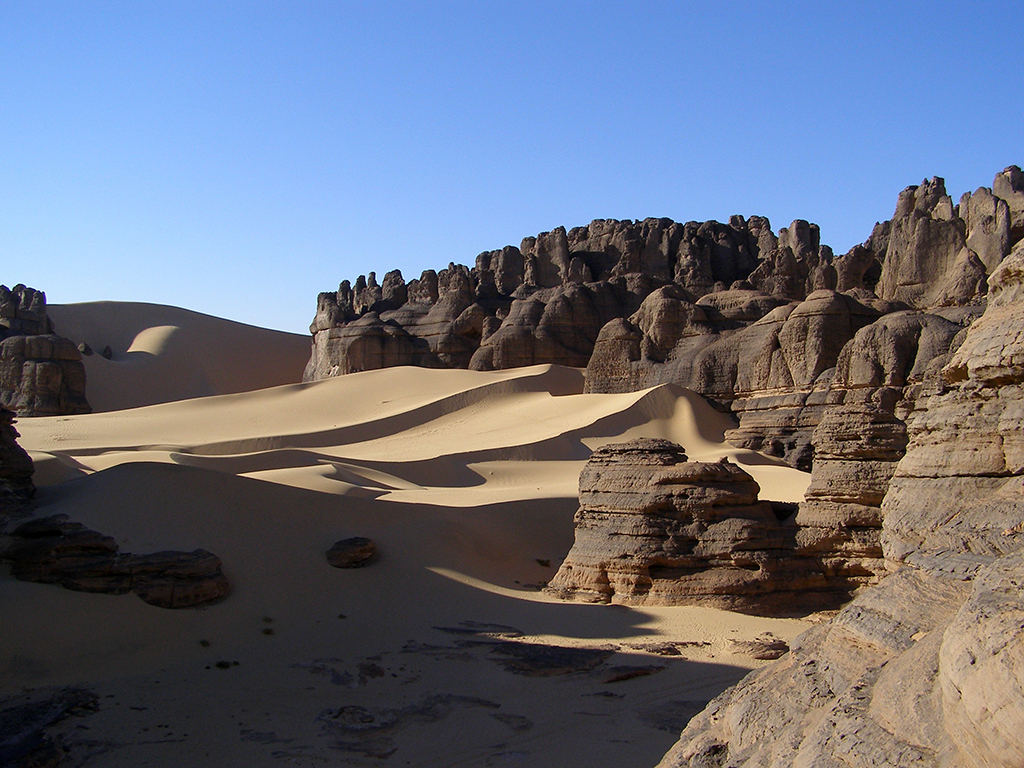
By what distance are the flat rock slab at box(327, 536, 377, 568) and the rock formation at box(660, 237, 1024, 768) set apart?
8227 millimetres

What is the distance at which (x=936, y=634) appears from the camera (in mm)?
3041

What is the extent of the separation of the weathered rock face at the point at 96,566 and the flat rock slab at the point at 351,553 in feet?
7.26

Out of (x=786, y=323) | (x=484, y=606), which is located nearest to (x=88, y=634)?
(x=484, y=606)

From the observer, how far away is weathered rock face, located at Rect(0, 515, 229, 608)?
9.86 meters

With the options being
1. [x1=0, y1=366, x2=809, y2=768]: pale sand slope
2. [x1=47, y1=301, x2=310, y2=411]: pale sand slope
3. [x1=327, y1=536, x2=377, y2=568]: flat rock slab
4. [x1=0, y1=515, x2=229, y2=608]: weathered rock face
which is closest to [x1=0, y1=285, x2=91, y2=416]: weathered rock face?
[x1=47, y1=301, x2=310, y2=411]: pale sand slope

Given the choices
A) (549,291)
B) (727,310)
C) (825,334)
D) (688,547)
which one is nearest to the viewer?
(688,547)

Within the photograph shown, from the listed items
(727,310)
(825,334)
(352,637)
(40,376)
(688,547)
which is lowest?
(352,637)

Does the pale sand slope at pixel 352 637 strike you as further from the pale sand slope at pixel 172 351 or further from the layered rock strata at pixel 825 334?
the pale sand slope at pixel 172 351

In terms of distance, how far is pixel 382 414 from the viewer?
105 ft

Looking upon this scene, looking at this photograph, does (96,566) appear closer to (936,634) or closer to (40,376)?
(936,634)

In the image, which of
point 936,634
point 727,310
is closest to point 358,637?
point 936,634

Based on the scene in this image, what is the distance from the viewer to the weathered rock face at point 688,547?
11.3m

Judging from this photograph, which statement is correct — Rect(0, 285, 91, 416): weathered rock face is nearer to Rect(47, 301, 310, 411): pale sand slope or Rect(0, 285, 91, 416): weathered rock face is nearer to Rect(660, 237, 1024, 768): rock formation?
Rect(47, 301, 310, 411): pale sand slope

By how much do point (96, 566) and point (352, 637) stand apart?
281cm
